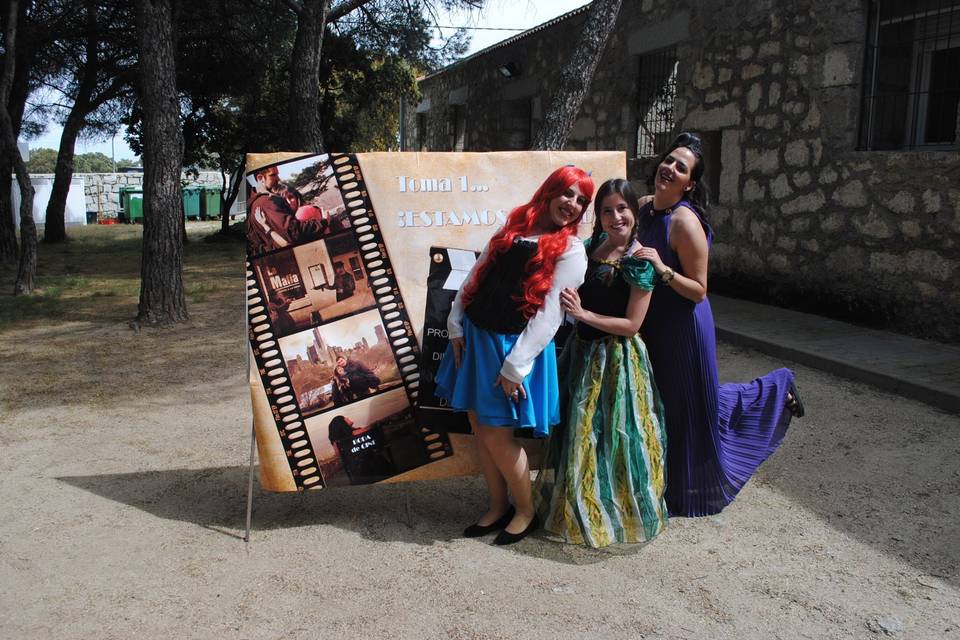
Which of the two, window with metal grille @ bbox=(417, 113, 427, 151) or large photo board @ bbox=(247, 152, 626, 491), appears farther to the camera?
window with metal grille @ bbox=(417, 113, 427, 151)

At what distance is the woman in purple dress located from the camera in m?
3.17

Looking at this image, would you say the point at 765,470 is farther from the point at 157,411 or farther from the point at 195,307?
the point at 195,307

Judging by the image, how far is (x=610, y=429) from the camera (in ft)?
10.3

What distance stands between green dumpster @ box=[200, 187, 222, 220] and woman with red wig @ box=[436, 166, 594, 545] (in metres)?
28.6

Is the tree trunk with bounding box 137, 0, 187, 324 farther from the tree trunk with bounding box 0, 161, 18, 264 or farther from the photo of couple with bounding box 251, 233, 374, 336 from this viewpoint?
the tree trunk with bounding box 0, 161, 18, 264

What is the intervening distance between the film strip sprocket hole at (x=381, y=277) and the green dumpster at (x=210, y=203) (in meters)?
28.1

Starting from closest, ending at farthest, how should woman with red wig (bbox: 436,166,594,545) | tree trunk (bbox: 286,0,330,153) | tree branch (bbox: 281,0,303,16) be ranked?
woman with red wig (bbox: 436,166,594,545)
tree trunk (bbox: 286,0,330,153)
tree branch (bbox: 281,0,303,16)

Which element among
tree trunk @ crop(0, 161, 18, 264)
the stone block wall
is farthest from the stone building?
the stone block wall

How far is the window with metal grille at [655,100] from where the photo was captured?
403 inches

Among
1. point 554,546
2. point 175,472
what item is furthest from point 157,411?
point 554,546

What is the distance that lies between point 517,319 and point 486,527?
2.93 feet

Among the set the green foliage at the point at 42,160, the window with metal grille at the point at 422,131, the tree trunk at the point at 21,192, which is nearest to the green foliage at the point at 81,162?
the green foliage at the point at 42,160

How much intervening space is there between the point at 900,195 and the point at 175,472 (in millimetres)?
5586

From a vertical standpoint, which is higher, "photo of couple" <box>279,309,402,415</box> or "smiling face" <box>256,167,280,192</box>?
"smiling face" <box>256,167,280,192</box>
